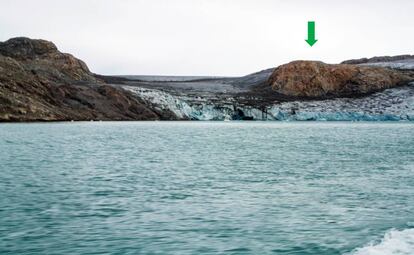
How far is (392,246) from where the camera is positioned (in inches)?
699

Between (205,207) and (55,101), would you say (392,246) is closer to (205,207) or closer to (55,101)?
(205,207)

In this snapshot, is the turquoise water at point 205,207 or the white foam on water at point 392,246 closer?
the white foam on water at point 392,246

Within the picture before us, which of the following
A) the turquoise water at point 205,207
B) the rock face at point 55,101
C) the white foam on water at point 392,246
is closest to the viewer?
the white foam on water at point 392,246

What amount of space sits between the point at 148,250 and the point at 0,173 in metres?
21.8

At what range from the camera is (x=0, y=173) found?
36375 millimetres

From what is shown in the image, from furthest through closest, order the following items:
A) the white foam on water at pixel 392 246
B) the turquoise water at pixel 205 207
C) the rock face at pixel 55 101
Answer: the rock face at pixel 55 101, the turquoise water at pixel 205 207, the white foam on water at pixel 392 246

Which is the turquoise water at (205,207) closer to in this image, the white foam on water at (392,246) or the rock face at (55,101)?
the white foam on water at (392,246)

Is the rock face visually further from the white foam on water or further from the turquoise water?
the white foam on water

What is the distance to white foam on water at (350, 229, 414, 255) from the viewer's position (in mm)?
17141

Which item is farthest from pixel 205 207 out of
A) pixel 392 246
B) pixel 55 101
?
pixel 55 101

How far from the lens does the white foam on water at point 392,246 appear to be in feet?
56.2

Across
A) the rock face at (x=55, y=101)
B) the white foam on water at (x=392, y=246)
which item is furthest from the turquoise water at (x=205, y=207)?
the rock face at (x=55, y=101)

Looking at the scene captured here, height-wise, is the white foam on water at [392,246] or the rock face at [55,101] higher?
the rock face at [55,101]

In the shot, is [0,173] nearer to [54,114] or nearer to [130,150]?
[130,150]
